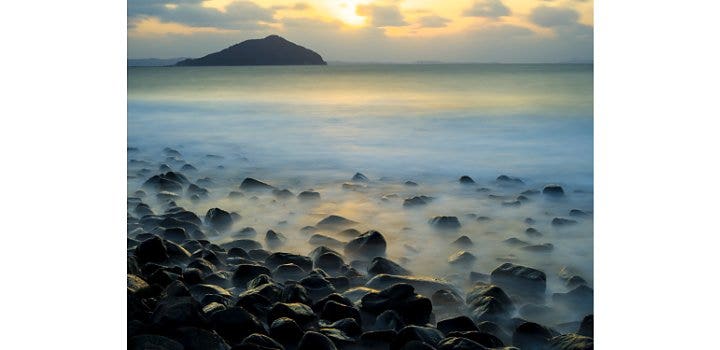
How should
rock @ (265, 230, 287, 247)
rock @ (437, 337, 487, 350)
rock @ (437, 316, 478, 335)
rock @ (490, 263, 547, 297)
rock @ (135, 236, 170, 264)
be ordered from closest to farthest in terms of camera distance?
1. rock @ (437, 337, 487, 350)
2. rock @ (437, 316, 478, 335)
3. rock @ (490, 263, 547, 297)
4. rock @ (265, 230, 287, 247)
5. rock @ (135, 236, 170, 264)

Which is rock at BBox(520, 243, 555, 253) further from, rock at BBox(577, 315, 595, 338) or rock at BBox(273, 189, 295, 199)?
rock at BBox(273, 189, 295, 199)

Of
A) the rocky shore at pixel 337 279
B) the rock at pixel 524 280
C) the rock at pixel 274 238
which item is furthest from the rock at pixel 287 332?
the rock at pixel 524 280

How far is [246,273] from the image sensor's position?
3658mm

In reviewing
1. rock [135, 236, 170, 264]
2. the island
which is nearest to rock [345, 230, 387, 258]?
the island

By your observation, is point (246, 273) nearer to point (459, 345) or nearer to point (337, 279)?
point (337, 279)

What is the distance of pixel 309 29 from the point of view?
11.9 feet

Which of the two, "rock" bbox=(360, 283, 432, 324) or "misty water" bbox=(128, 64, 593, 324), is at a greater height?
"misty water" bbox=(128, 64, 593, 324)

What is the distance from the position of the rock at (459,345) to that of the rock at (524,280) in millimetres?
339

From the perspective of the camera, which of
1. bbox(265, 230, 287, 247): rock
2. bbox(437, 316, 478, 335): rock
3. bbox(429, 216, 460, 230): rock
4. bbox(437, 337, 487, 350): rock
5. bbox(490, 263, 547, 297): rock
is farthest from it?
bbox(265, 230, 287, 247): rock

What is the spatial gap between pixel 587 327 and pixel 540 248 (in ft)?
1.19

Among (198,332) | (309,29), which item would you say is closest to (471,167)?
(309,29)

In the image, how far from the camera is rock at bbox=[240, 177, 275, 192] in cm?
376

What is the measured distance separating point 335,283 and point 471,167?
74cm

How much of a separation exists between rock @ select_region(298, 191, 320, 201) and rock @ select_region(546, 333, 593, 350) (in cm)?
113
